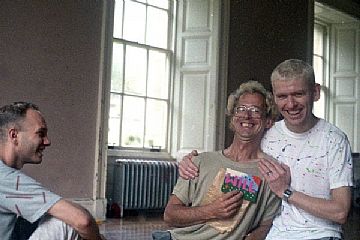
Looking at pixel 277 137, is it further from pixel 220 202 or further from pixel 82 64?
pixel 82 64

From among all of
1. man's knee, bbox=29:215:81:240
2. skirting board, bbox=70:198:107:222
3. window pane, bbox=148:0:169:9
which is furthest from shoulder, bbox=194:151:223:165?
window pane, bbox=148:0:169:9

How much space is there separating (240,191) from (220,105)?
6459 millimetres

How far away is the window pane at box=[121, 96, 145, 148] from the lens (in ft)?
27.8

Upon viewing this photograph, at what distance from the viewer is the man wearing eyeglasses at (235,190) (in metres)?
2.30

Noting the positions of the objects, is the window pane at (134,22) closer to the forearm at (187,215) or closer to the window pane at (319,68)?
the window pane at (319,68)

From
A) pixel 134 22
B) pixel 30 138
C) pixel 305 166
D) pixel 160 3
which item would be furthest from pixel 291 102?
pixel 160 3

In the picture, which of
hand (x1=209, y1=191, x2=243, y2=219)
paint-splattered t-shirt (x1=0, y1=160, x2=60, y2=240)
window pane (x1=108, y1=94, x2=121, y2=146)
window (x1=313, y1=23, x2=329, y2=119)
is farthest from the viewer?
window (x1=313, y1=23, x2=329, y2=119)

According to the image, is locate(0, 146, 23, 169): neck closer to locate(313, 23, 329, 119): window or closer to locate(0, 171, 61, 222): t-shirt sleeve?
locate(0, 171, 61, 222): t-shirt sleeve

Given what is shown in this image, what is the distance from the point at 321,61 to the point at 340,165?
10.4 metres

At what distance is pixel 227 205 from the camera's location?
2.27m

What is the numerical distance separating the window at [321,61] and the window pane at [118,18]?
5.00 meters

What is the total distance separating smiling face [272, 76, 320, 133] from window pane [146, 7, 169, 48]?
671 cm

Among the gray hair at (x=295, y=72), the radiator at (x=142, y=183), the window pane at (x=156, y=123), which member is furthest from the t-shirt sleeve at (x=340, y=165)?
the window pane at (x=156, y=123)

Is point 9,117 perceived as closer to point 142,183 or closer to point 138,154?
point 142,183
